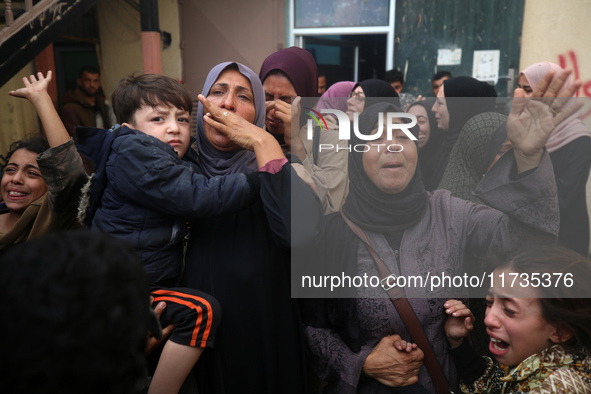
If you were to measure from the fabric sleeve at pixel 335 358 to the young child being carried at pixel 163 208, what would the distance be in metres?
0.37

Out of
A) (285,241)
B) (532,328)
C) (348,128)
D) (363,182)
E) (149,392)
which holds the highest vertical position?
(348,128)

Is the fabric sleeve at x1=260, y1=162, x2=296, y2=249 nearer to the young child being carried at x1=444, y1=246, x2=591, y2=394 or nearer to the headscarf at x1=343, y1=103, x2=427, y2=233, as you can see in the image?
the headscarf at x1=343, y1=103, x2=427, y2=233

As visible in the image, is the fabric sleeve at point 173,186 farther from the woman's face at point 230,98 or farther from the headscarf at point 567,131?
the headscarf at point 567,131

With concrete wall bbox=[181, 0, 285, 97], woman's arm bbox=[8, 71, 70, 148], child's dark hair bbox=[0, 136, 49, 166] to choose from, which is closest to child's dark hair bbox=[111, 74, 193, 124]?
woman's arm bbox=[8, 71, 70, 148]

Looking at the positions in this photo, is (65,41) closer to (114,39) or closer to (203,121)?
(114,39)

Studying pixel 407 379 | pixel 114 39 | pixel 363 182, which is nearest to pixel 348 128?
pixel 363 182

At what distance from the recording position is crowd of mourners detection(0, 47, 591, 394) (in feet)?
4.63

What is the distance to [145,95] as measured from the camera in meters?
1.65

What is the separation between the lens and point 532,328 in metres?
1.42

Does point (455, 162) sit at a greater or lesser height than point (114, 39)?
lesser

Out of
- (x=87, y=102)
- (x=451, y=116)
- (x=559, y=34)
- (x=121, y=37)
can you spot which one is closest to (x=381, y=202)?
(x=451, y=116)

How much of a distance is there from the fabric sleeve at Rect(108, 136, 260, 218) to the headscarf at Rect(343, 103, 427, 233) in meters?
0.36

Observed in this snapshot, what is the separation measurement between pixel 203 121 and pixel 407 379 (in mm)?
1164

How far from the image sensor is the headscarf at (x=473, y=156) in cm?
151
